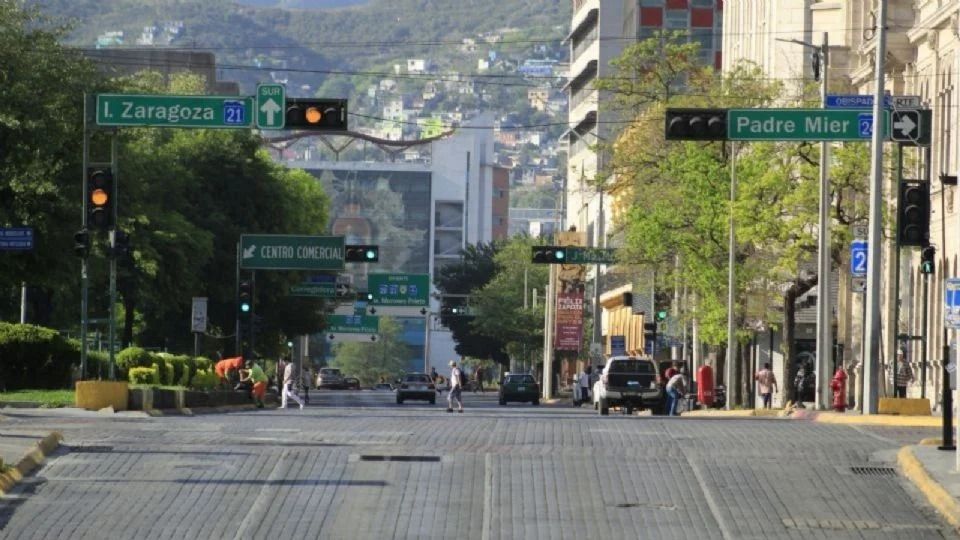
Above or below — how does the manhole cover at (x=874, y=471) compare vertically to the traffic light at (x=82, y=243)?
below

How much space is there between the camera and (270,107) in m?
44.3

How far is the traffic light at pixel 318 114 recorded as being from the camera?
41969 millimetres

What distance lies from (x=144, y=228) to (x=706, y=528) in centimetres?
4814

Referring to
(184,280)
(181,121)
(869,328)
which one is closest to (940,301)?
(869,328)

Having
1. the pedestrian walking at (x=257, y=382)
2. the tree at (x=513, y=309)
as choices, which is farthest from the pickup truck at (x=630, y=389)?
the tree at (x=513, y=309)

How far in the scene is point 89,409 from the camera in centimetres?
4284

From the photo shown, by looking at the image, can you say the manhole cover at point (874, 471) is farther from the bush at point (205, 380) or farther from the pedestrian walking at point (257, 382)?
the pedestrian walking at point (257, 382)

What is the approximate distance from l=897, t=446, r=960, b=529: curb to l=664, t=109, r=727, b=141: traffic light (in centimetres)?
1344

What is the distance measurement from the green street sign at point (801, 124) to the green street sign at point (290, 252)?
3531 cm

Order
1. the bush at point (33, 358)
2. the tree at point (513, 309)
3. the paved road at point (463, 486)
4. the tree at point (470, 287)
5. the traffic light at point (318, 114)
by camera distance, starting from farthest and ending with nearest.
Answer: the tree at point (470, 287), the tree at point (513, 309), the bush at point (33, 358), the traffic light at point (318, 114), the paved road at point (463, 486)

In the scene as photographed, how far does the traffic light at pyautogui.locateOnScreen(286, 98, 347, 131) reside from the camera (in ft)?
138

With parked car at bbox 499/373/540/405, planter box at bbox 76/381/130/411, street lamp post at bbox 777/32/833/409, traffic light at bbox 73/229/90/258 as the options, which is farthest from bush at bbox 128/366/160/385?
parked car at bbox 499/373/540/405

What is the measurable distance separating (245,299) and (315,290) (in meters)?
22.4

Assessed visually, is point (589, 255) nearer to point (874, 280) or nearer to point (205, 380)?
point (205, 380)
